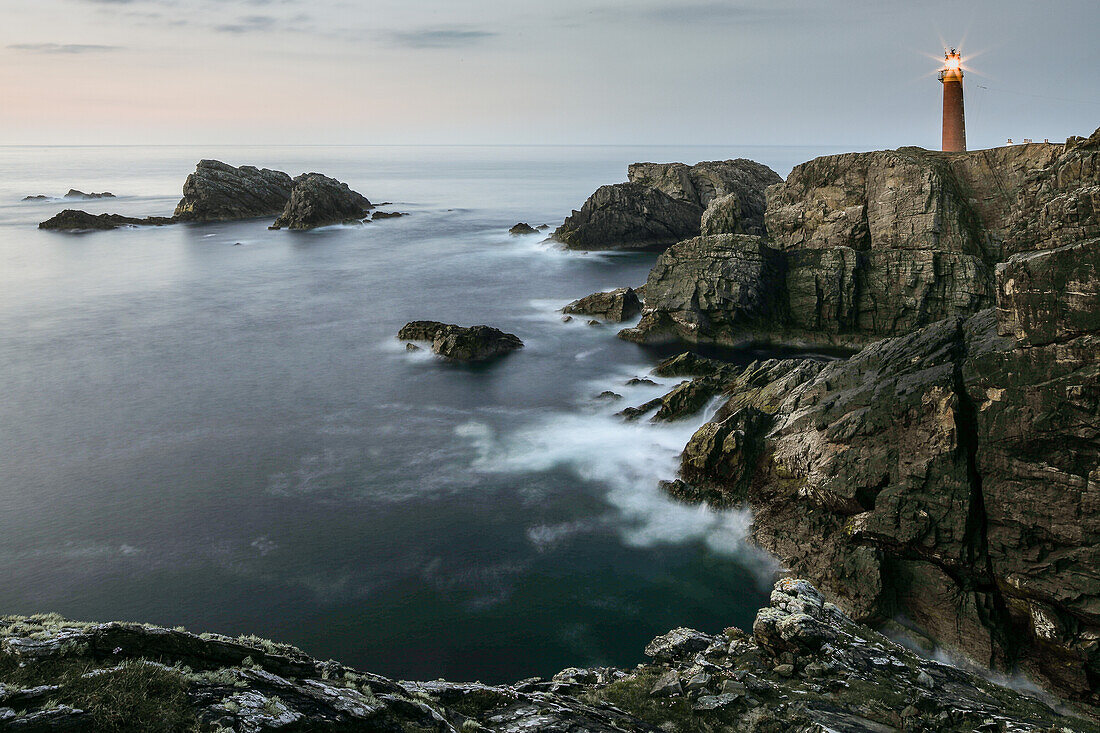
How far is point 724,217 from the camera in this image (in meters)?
59.2

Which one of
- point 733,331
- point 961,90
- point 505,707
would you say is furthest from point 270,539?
point 961,90

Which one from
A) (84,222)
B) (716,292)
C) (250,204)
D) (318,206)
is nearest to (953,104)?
(716,292)

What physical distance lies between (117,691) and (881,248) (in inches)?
2073

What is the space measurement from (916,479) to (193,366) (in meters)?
48.4

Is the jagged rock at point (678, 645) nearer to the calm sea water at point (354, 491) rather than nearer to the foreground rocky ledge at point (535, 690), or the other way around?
the foreground rocky ledge at point (535, 690)

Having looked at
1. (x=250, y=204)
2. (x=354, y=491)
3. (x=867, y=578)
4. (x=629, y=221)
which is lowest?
(x=867, y=578)

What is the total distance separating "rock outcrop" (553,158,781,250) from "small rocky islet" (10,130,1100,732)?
55.7 m

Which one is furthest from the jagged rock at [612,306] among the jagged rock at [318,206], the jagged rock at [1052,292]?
the jagged rock at [318,206]

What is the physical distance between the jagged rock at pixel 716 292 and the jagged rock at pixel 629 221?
3951cm

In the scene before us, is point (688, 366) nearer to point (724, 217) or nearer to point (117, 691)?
point (724, 217)

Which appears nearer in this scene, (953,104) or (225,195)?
(953,104)

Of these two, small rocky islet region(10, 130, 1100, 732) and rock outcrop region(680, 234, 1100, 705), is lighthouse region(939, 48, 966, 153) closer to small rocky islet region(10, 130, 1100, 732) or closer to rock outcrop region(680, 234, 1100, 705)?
small rocky islet region(10, 130, 1100, 732)

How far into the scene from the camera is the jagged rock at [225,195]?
126 m

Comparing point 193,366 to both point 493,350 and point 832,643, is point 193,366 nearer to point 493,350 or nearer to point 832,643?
point 493,350
